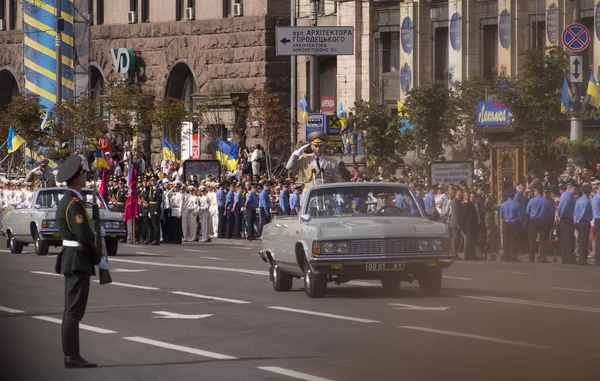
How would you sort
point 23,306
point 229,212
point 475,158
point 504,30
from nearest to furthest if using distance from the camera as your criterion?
point 23,306 → point 475,158 → point 229,212 → point 504,30

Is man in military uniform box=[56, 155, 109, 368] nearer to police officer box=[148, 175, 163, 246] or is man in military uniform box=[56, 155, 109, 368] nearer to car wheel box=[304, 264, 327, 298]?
car wheel box=[304, 264, 327, 298]

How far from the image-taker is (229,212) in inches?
1673

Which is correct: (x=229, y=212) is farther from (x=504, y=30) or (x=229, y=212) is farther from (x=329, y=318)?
(x=329, y=318)

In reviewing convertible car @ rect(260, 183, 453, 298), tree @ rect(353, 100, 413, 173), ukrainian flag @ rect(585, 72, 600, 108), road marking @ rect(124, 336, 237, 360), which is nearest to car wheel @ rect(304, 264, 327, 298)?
convertible car @ rect(260, 183, 453, 298)

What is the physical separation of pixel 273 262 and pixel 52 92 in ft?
148

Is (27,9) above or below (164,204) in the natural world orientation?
above

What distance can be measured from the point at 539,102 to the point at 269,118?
1957 centimetres

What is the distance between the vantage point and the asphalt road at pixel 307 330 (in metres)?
12.6

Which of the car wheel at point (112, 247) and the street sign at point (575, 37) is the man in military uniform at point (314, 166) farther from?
the street sign at point (575, 37)

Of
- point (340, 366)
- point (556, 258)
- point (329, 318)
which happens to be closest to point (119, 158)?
point (556, 258)

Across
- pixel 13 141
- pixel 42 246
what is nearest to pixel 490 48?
pixel 13 141

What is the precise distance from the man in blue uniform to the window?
2039cm

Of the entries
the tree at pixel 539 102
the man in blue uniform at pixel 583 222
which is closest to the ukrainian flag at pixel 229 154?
the tree at pixel 539 102

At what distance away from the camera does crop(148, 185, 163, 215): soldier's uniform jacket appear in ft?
135
